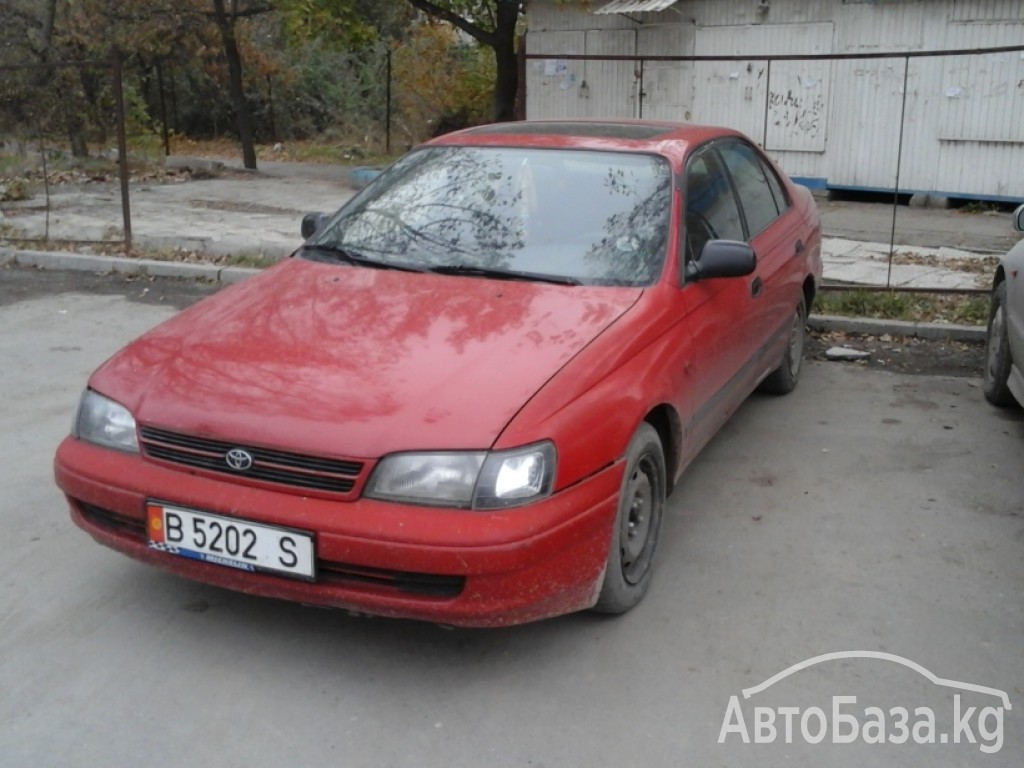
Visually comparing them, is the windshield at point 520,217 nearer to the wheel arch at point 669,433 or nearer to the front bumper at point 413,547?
the wheel arch at point 669,433

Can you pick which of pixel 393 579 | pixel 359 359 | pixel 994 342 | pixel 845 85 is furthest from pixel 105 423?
pixel 845 85

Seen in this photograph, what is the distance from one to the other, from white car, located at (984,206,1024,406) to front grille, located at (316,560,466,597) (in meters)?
3.36

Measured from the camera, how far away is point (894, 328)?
298 inches

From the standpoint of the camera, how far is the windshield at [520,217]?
14.3 feet

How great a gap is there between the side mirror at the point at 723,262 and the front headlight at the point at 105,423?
7.06ft

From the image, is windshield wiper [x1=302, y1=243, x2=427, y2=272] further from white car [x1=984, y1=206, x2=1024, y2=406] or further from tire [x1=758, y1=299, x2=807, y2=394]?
white car [x1=984, y1=206, x2=1024, y2=406]

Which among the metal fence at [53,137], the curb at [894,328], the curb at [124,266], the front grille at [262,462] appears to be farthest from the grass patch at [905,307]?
the metal fence at [53,137]

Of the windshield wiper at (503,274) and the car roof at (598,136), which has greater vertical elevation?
the car roof at (598,136)

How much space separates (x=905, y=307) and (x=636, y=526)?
4770 mm

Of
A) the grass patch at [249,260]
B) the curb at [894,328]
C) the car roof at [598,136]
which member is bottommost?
the curb at [894,328]

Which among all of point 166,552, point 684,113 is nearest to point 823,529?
point 166,552

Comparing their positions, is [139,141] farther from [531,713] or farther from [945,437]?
[531,713]

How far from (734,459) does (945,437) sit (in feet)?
3.88

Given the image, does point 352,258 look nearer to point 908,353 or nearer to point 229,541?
point 229,541
